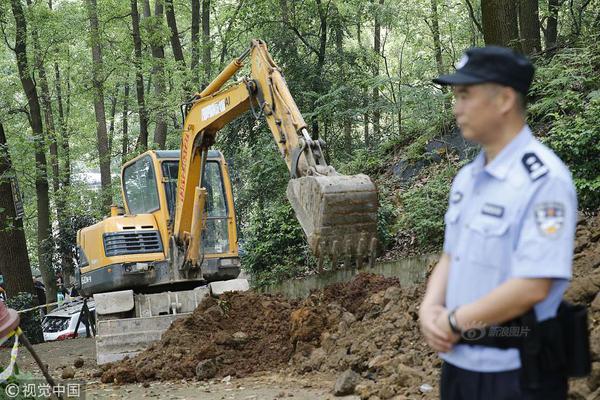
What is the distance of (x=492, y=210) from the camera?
92.3 inches

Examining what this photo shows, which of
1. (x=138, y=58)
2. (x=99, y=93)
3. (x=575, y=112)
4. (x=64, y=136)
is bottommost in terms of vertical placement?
(x=575, y=112)

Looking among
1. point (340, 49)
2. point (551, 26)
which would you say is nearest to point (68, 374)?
point (340, 49)

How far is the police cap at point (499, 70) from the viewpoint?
2.37m

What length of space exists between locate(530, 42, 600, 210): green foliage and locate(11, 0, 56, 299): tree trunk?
939 cm

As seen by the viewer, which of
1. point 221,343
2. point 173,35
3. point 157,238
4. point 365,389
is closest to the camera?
point 365,389

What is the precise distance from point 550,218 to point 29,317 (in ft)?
49.5

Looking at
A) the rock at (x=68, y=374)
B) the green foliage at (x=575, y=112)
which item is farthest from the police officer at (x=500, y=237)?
the rock at (x=68, y=374)

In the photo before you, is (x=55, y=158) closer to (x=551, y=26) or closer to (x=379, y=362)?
(x=551, y=26)

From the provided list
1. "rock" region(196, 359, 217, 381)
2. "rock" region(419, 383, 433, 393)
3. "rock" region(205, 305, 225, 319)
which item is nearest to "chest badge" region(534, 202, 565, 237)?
"rock" region(419, 383, 433, 393)

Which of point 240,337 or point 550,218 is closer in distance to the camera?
point 550,218

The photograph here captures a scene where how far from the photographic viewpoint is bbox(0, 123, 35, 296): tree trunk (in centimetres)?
1572

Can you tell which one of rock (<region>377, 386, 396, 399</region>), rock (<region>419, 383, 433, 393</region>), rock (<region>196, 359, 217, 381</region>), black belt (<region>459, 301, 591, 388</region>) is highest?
black belt (<region>459, 301, 591, 388</region>)

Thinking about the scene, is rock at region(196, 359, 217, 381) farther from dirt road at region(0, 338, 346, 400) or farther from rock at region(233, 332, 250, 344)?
rock at region(233, 332, 250, 344)

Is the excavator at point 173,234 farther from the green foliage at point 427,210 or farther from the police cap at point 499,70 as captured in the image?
the police cap at point 499,70
